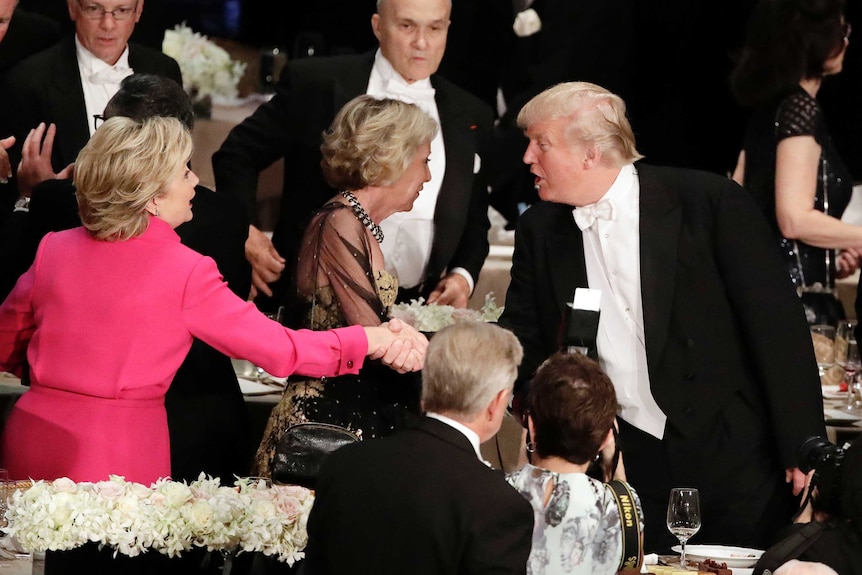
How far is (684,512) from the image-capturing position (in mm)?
3418

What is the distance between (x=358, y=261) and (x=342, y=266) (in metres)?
0.05

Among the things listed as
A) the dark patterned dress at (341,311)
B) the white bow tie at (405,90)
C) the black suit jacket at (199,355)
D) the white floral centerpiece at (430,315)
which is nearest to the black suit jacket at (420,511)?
the dark patterned dress at (341,311)

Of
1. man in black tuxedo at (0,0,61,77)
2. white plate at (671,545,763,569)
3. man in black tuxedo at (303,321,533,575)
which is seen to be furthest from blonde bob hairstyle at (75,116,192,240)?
man in black tuxedo at (0,0,61,77)

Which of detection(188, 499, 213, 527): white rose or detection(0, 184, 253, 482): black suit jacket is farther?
detection(0, 184, 253, 482): black suit jacket

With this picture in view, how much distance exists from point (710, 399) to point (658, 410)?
5.9 inches

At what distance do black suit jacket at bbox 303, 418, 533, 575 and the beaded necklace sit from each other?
129cm

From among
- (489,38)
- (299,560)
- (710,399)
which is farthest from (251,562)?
(489,38)

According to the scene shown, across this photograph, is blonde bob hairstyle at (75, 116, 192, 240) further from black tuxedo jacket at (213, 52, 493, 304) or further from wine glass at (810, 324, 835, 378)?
wine glass at (810, 324, 835, 378)

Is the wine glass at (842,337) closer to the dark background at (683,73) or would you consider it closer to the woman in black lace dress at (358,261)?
the woman in black lace dress at (358,261)

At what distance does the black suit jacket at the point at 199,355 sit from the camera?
13.5 feet

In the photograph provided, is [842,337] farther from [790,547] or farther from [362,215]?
[790,547]

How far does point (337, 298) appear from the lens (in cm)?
388

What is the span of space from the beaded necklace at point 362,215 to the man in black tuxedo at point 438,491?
46.5 inches

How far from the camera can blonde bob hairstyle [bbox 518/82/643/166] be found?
388 cm
